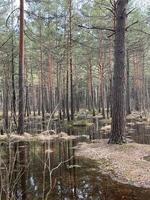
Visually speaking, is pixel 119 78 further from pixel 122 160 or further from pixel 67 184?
pixel 67 184

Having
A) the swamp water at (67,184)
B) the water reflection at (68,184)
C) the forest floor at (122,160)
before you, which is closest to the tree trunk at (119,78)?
the forest floor at (122,160)

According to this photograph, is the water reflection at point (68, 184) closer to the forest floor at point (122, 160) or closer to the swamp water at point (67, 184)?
the swamp water at point (67, 184)

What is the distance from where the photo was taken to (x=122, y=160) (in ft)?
33.9

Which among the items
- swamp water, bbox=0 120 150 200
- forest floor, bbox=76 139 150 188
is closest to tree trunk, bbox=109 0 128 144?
forest floor, bbox=76 139 150 188

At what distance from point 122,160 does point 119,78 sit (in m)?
4.22

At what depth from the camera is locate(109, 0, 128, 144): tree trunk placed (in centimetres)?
1336

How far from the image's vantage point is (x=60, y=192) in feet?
24.0

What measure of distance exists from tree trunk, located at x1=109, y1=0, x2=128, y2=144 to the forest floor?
2.50 feet

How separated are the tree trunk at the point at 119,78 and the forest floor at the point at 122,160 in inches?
30.1

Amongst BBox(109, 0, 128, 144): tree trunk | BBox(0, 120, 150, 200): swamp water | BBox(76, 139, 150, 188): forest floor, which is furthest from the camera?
BBox(109, 0, 128, 144): tree trunk

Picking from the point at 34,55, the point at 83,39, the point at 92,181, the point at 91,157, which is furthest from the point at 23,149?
the point at 34,55

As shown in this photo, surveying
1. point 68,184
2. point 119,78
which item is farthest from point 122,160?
point 119,78

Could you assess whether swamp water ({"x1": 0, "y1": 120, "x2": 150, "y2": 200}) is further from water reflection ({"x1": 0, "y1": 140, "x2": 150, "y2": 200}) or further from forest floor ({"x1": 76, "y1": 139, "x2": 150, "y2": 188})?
forest floor ({"x1": 76, "y1": 139, "x2": 150, "y2": 188})

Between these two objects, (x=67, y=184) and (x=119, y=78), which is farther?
(x=119, y=78)
